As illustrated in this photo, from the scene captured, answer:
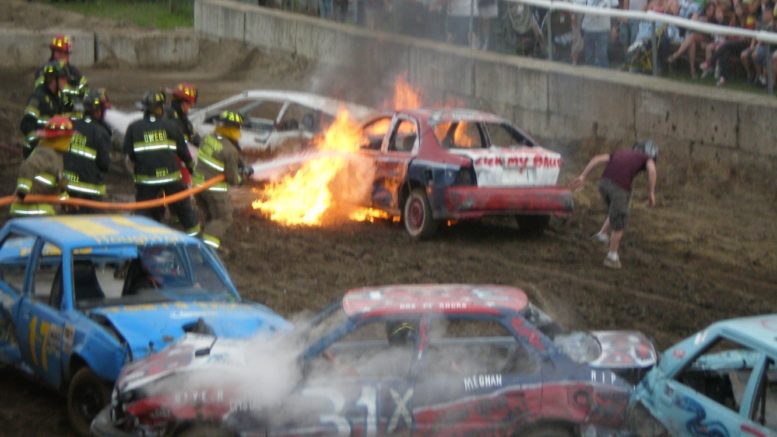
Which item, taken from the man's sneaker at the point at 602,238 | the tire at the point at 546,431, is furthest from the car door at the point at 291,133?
the tire at the point at 546,431

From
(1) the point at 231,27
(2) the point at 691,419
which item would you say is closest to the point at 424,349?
(2) the point at 691,419

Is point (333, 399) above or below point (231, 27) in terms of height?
below

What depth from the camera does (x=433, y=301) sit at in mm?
7688

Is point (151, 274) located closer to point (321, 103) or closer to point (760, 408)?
point (760, 408)

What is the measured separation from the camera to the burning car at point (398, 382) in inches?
292

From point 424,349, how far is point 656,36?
39.2 feet

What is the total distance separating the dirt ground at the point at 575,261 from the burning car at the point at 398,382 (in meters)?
1.82

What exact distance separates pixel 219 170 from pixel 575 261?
373cm

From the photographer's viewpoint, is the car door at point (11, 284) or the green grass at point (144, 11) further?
the green grass at point (144, 11)

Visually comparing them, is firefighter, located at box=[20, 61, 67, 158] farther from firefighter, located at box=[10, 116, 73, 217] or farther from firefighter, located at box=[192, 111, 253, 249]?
firefighter, located at box=[10, 116, 73, 217]

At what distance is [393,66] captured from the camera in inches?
903

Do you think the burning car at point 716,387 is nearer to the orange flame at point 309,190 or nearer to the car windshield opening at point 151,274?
the car windshield opening at point 151,274

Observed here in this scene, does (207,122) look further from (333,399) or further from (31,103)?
(333,399)

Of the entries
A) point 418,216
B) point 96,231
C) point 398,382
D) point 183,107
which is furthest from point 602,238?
point 398,382
